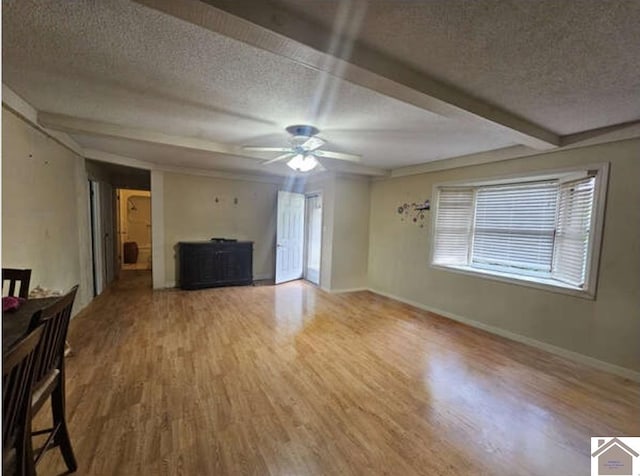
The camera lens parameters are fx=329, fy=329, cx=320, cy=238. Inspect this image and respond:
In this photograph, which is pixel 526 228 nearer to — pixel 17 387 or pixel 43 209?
pixel 17 387

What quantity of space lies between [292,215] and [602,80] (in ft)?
15.7

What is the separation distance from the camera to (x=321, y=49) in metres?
1.68

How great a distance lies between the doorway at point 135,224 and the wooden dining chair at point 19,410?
7.62m

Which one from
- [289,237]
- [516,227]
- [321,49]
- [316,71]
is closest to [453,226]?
[516,227]

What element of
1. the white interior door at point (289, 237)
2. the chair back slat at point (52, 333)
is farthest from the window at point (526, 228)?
the chair back slat at point (52, 333)

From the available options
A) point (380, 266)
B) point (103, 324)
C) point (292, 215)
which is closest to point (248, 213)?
point (292, 215)

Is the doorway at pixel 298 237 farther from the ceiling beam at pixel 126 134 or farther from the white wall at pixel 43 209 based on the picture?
the white wall at pixel 43 209

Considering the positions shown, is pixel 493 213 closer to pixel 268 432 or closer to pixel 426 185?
→ pixel 426 185

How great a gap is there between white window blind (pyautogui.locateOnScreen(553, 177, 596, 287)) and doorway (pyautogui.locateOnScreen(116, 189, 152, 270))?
27.6 feet

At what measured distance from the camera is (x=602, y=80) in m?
2.05

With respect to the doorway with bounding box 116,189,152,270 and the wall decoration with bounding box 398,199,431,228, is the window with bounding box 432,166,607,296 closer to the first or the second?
the wall decoration with bounding box 398,199,431,228

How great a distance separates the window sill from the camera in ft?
10.5

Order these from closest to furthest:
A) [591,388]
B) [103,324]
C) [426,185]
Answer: [591,388] → [103,324] → [426,185]

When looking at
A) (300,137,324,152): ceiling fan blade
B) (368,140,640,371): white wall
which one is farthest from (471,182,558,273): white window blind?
(300,137,324,152): ceiling fan blade
